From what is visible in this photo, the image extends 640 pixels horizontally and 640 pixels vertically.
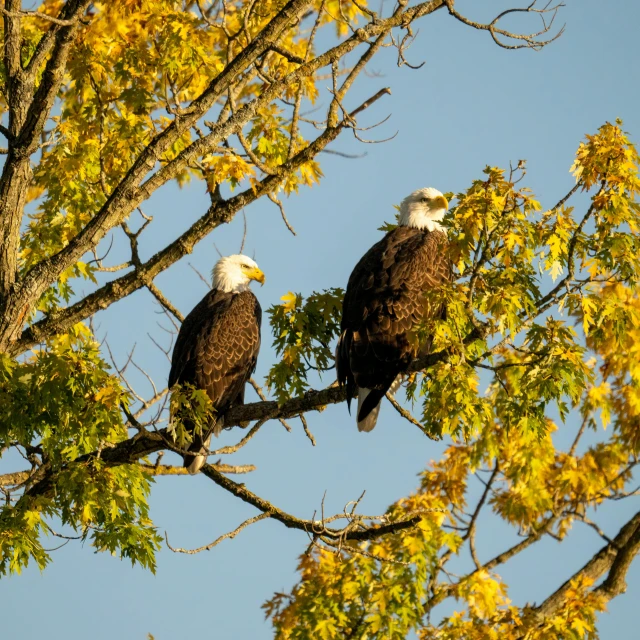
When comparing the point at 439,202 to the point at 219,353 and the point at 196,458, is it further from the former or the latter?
the point at 196,458

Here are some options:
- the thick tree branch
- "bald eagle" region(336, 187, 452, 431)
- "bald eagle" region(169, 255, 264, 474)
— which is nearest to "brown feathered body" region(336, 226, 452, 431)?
"bald eagle" region(336, 187, 452, 431)

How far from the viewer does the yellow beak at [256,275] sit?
9.41 m

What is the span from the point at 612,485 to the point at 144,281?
7548mm

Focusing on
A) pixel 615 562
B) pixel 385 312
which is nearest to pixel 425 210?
pixel 385 312

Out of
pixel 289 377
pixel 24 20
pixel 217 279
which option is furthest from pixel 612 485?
pixel 24 20

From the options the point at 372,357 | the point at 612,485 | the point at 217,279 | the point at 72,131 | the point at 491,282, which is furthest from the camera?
the point at 612,485

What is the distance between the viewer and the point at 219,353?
27.0 ft

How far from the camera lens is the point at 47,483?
704 centimetres

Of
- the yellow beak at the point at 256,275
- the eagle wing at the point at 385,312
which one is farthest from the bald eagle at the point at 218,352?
the eagle wing at the point at 385,312

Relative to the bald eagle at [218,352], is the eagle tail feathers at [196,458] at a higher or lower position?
lower

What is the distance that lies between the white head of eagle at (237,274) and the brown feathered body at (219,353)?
519 mm

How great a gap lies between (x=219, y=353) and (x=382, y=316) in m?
1.55

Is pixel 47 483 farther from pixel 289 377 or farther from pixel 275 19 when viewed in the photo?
pixel 275 19

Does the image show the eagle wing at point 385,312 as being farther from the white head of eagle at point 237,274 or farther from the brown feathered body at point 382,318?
the white head of eagle at point 237,274
